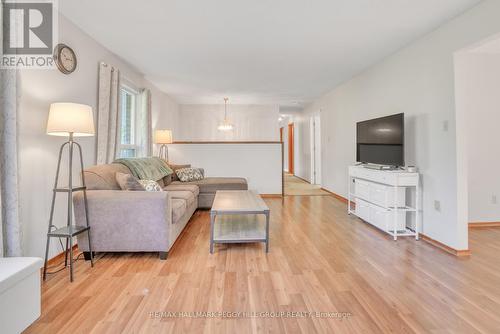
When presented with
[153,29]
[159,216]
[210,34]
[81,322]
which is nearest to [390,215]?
[159,216]

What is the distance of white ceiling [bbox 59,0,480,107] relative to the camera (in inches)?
103

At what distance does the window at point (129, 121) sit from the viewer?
468cm

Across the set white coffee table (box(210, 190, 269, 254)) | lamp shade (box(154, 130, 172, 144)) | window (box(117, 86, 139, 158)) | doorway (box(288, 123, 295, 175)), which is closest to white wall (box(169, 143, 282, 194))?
lamp shade (box(154, 130, 172, 144))

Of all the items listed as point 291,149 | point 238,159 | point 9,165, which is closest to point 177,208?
point 9,165

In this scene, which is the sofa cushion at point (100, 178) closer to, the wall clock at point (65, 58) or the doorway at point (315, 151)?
the wall clock at point (65, 58)

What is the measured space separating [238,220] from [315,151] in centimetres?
534

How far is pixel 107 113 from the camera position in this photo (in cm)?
361

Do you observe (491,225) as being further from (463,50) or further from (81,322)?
(81,322)

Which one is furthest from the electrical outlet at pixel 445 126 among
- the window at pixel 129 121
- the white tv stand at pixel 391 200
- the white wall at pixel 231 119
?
the white wall at pixel 231 119

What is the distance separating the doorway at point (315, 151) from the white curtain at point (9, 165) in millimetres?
7092

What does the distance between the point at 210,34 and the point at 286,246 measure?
2.56 metres

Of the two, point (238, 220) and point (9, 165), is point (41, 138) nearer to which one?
point (9, 165)

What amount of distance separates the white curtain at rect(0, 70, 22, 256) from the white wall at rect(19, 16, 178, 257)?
146mm

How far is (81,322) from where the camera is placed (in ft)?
5.61
